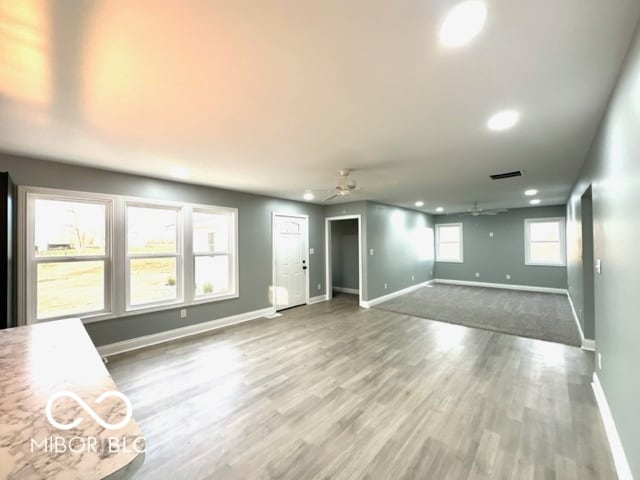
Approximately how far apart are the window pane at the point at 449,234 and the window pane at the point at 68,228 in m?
9.44

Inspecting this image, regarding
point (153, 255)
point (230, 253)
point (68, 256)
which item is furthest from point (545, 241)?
point (68, 256)

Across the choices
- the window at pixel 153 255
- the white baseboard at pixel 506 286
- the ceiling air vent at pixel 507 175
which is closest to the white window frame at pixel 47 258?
the window at pixel 153 255

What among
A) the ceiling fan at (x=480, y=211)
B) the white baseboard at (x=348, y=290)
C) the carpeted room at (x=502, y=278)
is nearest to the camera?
the carpeted room at (x=502, y=278)

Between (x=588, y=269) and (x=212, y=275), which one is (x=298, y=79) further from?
(x=588, y=269)

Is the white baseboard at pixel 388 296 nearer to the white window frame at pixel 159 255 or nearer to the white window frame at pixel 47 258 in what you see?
the white window frame at pixel 159 255

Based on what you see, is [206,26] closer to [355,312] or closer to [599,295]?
[599,295]

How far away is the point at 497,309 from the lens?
5742 mm

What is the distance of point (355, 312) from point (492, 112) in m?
4.44

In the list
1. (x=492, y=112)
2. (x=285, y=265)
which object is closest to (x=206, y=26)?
(x=492, y=112)

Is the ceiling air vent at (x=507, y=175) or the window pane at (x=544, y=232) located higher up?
the ceiling air vent at (x=507, y=175)

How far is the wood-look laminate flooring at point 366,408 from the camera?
5.85 feet

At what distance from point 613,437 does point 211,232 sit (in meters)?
5.24

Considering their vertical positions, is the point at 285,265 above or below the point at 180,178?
below

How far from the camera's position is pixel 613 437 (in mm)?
1901
